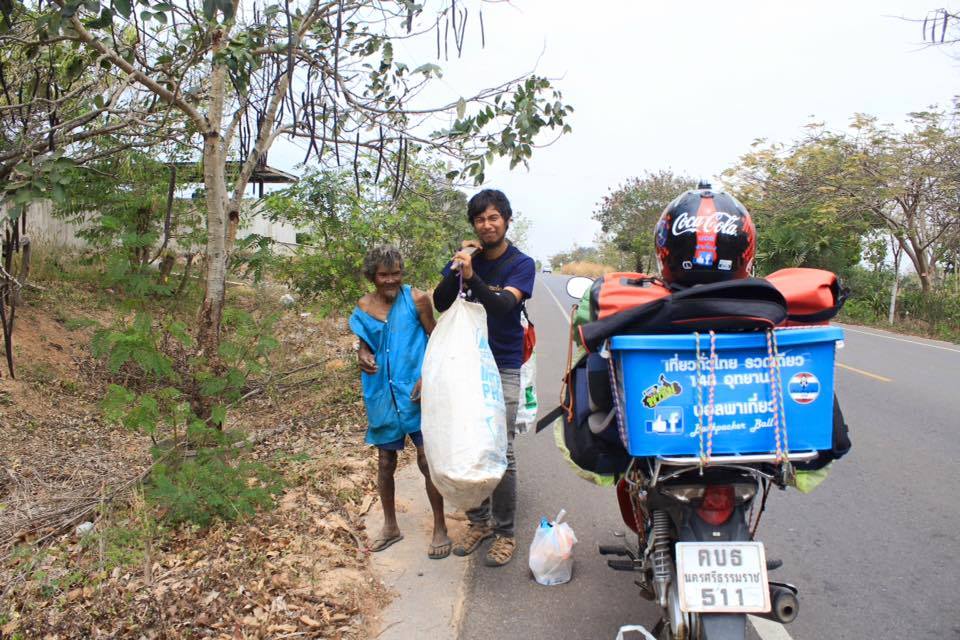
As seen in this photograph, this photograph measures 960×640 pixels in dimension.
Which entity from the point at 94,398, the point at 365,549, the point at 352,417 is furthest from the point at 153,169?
the point at 365,549

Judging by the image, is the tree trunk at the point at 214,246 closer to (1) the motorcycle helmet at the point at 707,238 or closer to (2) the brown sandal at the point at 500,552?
(2) the brown sandal at the point at 500,552

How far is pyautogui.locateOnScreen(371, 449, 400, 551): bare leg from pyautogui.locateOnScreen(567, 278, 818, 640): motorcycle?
1.72 metres

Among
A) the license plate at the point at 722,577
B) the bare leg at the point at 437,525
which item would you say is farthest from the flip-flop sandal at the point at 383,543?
the license plate at the point at 722,577

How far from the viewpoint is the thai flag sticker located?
7.03 ft

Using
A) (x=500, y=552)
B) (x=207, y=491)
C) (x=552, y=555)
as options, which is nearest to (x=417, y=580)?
(x=500, y=552)

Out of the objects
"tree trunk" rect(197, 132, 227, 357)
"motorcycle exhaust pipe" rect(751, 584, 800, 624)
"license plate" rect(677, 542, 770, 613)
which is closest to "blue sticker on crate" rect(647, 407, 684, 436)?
"license plate" rect(677, 542, 770, 613)

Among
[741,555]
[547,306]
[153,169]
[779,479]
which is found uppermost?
[153,169]

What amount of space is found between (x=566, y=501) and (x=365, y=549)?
1537mm

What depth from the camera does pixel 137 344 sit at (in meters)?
4.00

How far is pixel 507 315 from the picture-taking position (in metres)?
3.72

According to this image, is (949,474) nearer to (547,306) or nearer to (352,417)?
(352,417)

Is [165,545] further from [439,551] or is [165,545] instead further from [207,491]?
[439,551]

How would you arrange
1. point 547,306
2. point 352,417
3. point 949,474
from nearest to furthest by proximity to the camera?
1. point 949,474
2. point 352,417
3. point 547,306

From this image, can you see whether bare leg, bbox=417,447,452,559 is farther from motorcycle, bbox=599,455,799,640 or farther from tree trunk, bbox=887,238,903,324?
tree trunk, bbox=887,238,903,324
